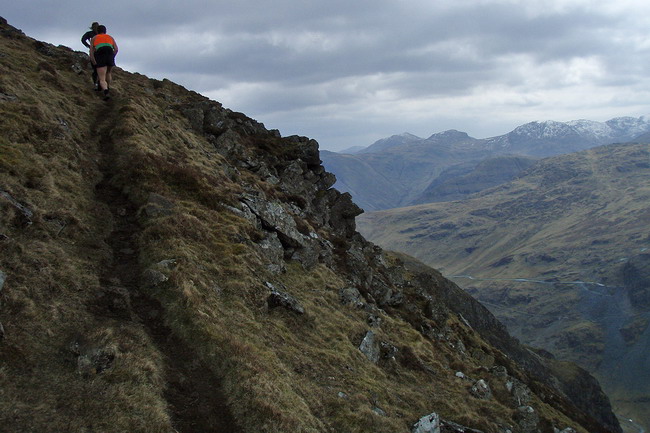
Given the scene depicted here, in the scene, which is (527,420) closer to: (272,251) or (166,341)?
(272,251)

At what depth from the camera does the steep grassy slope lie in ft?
45.0

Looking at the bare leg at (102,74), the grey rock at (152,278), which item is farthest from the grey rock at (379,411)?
the bare leg at (102,74)

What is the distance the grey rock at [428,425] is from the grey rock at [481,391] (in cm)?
1020

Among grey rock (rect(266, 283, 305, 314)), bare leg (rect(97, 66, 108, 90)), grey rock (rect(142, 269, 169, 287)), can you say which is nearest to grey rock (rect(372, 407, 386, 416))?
grey rock (rect(266, 283, 305, 314))

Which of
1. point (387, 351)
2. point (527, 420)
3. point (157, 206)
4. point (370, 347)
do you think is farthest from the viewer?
point (527, 420)

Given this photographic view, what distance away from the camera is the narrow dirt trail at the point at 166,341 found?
1395 centimetres

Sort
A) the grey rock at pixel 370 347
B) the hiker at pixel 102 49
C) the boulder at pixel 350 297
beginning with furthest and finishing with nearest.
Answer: the boulder at pixel 350 297
the hiker at pixel 102 49
the grey rock at pixel 370 347

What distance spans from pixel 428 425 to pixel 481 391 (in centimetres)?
1244

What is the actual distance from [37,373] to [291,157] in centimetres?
5469

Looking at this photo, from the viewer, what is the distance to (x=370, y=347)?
2666 cm

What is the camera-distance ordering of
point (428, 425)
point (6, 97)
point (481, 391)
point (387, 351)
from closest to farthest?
point (428, 425)
point (387, 351)
point (6, 97)
point (481, 391)

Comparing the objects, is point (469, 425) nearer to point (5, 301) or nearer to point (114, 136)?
point (5, 301)

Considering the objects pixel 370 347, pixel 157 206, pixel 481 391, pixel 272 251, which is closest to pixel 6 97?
pixel 157 206

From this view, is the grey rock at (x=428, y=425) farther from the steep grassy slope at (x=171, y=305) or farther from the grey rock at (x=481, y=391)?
the grey rock at (x=481, y=391)
